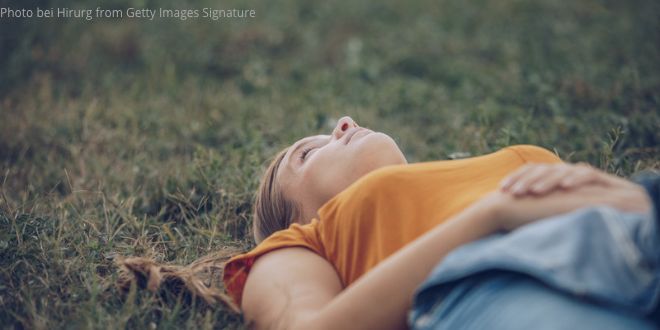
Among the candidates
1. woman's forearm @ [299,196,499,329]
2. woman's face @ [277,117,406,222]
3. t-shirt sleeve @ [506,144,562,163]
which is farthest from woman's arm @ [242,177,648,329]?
woman's face @ [277,117,406,222]

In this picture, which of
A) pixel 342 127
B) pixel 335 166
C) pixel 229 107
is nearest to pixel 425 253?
pixel 335 166

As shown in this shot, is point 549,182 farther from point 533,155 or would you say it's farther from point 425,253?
point 533,155

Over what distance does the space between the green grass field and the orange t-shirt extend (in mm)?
360

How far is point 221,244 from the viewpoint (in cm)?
299

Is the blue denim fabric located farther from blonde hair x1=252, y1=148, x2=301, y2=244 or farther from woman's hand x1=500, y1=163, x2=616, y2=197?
blonde hair x1=252, y1=148, x2=301, y2=244

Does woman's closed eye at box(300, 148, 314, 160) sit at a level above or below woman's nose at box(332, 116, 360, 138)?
below

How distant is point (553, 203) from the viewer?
75.5 inches

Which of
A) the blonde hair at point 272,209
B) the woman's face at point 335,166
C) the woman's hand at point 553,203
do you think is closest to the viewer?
the woman's hand at point 553,203

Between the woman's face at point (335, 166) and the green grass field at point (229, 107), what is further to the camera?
the green grass field at point (229, 107)

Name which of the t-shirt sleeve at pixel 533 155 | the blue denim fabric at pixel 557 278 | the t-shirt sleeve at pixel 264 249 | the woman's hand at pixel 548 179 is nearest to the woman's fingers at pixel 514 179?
the woman's hand at pixel 548 179

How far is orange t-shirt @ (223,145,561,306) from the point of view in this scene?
2217 mm

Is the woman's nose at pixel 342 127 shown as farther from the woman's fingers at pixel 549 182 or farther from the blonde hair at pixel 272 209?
the woman's fingers at pixel 549 182

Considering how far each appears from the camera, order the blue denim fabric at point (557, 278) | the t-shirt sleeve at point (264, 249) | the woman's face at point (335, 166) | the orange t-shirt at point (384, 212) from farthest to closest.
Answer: the woman's face at point (335, 166) < the t-shirt sleeve at point (264, 249) < the orange t-shirt at point (384, 212) < the blue denim fabric at point (557, 278)

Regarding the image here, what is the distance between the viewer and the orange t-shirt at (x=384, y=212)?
87.3 inches
